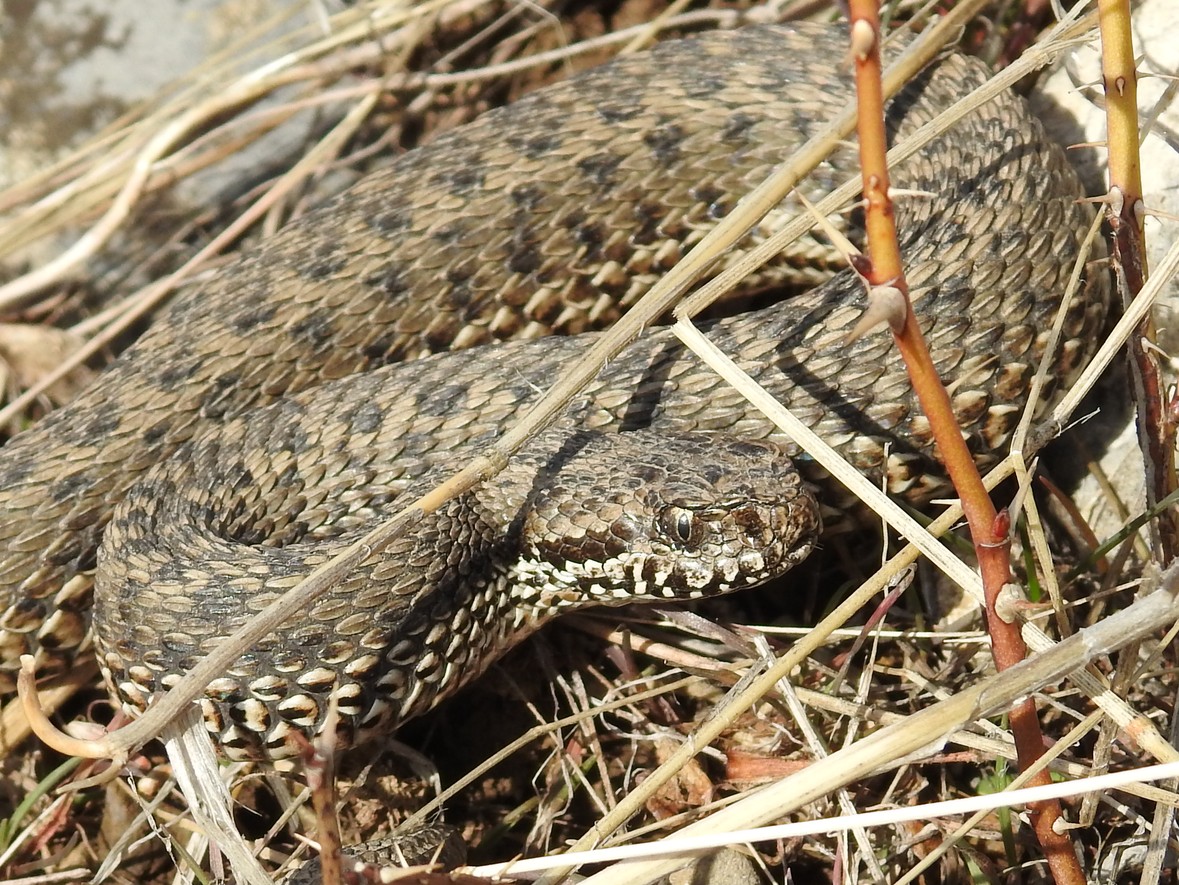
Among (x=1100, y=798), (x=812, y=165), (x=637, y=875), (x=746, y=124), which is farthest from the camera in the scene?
(x=746, y=124)

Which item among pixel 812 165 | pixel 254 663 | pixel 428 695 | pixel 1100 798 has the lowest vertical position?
pixel 1100 798

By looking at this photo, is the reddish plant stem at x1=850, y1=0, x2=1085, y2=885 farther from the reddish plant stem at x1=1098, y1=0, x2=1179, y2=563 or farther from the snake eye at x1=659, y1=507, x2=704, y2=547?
the snake eye at x1=659, y1=507, x2=704, y2=547

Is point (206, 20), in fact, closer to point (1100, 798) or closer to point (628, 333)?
point (628, 333)

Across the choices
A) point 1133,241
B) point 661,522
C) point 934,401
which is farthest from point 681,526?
point 1133,241

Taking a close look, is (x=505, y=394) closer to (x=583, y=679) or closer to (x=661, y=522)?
(x=661, y=522)

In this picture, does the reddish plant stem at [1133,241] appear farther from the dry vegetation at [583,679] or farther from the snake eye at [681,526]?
the snake eye at [681,526]

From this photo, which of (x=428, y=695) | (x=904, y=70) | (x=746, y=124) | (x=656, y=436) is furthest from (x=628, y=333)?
(x=746, y=124)

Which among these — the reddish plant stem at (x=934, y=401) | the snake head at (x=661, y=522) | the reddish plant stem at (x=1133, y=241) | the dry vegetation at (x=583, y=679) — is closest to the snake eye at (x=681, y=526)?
the snake head at (x=661, y=522)
